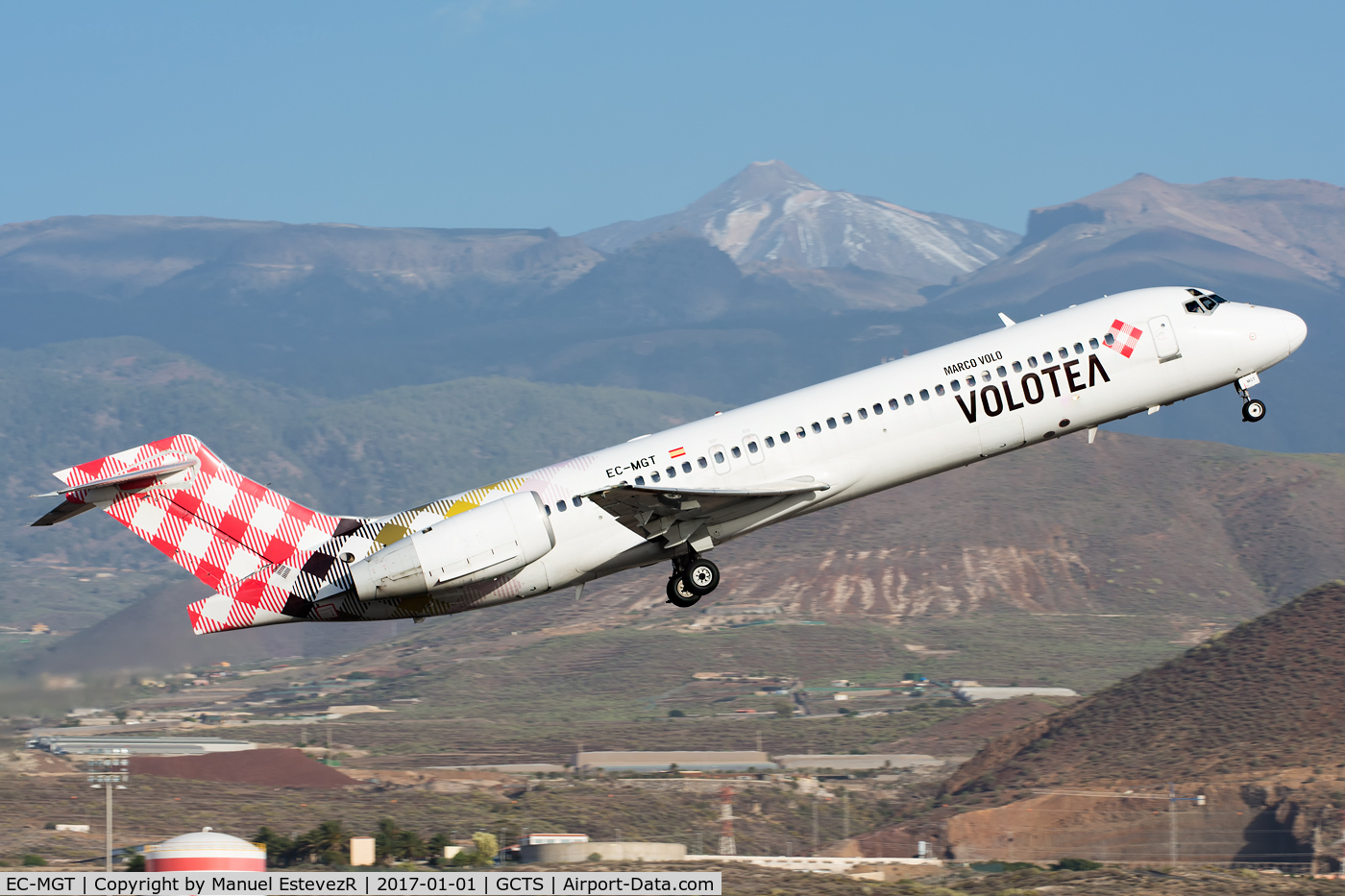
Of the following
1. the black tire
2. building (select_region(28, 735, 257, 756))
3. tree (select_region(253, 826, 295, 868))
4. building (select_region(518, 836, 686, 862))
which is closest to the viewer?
the black tire

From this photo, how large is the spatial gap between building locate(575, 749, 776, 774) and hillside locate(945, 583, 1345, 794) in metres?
18.4

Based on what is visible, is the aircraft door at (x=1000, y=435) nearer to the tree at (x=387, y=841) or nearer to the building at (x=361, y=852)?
the building at (x=361, y=852)

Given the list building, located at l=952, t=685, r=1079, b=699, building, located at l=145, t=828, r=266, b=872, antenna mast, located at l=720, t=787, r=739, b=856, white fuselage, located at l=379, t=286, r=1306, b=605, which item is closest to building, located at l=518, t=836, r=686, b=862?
building, located at l=145, t=828, r=266, b=872

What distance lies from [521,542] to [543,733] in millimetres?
112490

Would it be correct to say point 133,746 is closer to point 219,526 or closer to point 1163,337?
point 219,526

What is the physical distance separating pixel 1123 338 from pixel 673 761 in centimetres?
9078

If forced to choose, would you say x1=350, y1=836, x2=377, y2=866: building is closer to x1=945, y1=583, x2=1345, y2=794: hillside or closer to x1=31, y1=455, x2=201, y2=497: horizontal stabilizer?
x1=31, y1=455, x2=201, y2=497: horizontal stabilizer

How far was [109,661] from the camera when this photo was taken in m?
63.9

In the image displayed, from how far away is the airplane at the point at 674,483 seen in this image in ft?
124

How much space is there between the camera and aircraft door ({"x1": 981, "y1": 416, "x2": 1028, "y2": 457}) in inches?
→ 1567

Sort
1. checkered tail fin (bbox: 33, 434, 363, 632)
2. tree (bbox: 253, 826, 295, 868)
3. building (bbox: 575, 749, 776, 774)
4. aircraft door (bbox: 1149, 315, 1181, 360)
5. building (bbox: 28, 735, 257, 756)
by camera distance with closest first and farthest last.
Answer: checkered tail fin (bbox: 33, 434, 363, 632) → aircraft door (bbox: 1149, 315, 1181, 360) → tree (bbox: 253, 826, 295, 868) → building (bbox: 28, 735, 257, 756) → building (bbox: 575, 749, 776, 774)
